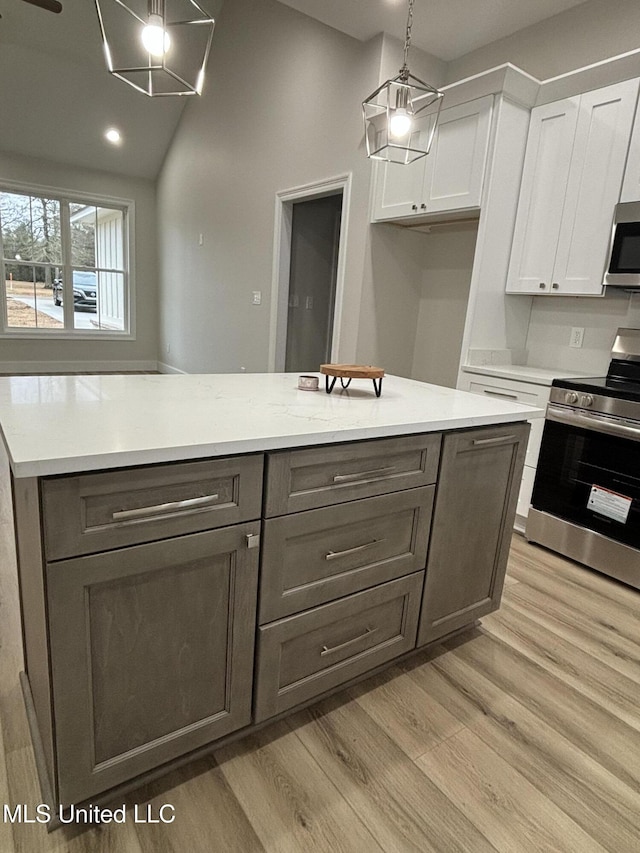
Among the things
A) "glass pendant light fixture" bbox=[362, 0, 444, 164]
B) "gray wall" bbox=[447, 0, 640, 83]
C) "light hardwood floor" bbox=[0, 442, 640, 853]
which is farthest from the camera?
"gray wall" bbox=[447, 0, 640, 83]

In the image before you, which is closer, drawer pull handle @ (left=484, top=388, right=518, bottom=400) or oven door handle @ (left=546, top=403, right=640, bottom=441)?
oven door handle @ (left=546, top=403, right=640, bottom=441)

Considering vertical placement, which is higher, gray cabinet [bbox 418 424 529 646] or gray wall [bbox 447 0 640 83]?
gray wall [bbox 447 0 640 83]

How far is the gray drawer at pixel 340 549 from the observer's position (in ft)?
4.33

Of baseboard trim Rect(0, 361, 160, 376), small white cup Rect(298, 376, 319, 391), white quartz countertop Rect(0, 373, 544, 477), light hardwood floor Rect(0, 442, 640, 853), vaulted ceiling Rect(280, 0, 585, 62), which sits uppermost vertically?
vaulted ceiling Rect(280, 0, 585, 62)

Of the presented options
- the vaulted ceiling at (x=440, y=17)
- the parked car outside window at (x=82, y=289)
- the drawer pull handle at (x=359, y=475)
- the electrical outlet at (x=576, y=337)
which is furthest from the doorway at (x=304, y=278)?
the parked car outside window at (x=82, y=289)

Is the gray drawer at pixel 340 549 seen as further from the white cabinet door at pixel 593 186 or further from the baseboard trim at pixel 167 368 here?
the baseboard trim at pixel 167 368

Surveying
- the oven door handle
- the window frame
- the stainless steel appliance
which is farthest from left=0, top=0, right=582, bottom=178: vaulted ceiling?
the oven door handle

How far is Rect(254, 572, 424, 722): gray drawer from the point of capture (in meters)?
1.39

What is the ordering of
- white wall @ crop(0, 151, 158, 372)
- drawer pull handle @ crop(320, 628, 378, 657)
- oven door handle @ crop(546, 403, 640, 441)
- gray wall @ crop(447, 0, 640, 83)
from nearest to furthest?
drawer pull handle @ crop(320, 628, 378, 657) → oven door handle @ crop(546, 403, 640, 441) → gray wall @ crop(447, 0, 640, 83) → white wall @ crop(0, 151, 158, 372)

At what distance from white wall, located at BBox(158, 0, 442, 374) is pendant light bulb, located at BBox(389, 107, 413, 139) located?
1.77 meters

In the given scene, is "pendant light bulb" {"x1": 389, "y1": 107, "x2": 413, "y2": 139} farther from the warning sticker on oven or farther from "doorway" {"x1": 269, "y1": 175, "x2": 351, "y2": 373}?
"doorway" {"x1": 269, "y1": 175, "x2": 351, "y2": 373}

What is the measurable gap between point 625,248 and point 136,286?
654cm

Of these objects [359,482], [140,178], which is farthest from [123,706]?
[140,178]

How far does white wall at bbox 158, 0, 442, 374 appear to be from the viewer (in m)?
3.73
